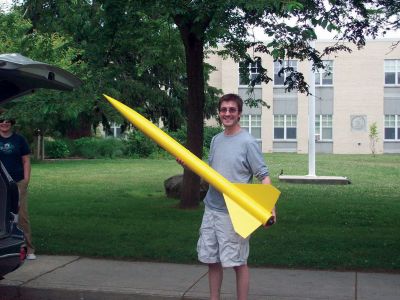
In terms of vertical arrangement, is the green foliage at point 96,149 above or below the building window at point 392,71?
below

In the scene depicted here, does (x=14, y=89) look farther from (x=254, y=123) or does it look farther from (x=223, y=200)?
(x=254, y=123)

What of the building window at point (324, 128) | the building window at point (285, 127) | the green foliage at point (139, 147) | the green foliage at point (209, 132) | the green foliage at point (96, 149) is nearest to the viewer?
the green foliage at point (96, 149)

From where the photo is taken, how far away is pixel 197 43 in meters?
11.5

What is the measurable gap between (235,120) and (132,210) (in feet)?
22.6

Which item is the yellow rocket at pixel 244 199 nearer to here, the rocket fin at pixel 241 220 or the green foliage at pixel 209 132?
the rocket fin at pixel 241 220

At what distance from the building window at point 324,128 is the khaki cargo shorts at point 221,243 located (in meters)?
40.4

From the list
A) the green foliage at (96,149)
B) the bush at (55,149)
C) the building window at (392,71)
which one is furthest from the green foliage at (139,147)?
the building window at (392,71)

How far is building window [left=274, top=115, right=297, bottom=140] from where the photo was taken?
45.1 metres

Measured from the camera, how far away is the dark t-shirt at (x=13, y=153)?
284 inches

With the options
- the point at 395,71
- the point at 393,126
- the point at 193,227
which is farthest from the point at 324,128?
the point at 193,227

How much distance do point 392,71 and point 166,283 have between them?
1581 inches

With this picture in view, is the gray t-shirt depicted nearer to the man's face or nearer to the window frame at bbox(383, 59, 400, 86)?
the man's face

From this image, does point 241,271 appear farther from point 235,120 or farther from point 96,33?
point 96,33

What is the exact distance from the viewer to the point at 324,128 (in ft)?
147
